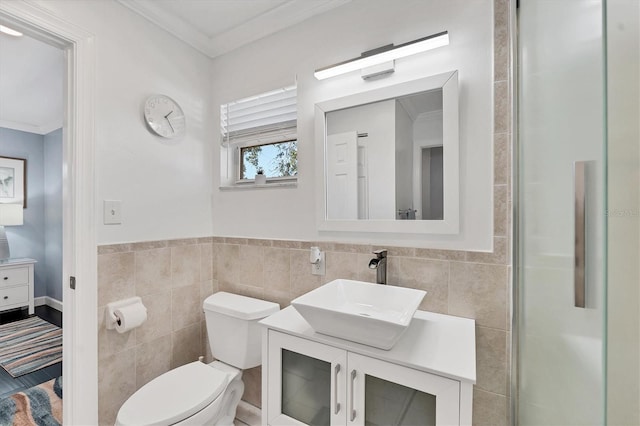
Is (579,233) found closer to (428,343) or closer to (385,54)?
(428,343)

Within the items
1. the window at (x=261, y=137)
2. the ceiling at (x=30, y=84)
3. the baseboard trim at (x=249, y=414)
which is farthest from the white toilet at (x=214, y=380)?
the ceiling at (x=30, y=84)

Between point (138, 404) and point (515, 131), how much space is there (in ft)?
6.25

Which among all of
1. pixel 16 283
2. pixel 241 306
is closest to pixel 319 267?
pixel 241 306

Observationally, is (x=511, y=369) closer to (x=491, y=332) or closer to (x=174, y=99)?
(x=491, y=332)

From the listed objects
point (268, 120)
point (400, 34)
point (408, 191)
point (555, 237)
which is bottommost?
point (555, 237)

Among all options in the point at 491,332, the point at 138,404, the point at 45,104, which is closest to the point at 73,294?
the point at 138,404

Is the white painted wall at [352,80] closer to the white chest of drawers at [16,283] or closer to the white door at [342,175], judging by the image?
the white door at [342,175]

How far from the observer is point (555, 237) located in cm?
77

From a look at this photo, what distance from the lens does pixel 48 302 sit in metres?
3.82

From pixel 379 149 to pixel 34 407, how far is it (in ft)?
8.55

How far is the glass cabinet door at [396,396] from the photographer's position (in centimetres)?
87

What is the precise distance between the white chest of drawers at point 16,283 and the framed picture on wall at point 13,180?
28.7 inches

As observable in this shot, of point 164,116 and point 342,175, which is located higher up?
point 164,116

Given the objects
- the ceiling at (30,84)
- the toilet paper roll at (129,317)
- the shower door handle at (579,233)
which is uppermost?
the ceiling at (30,84)
